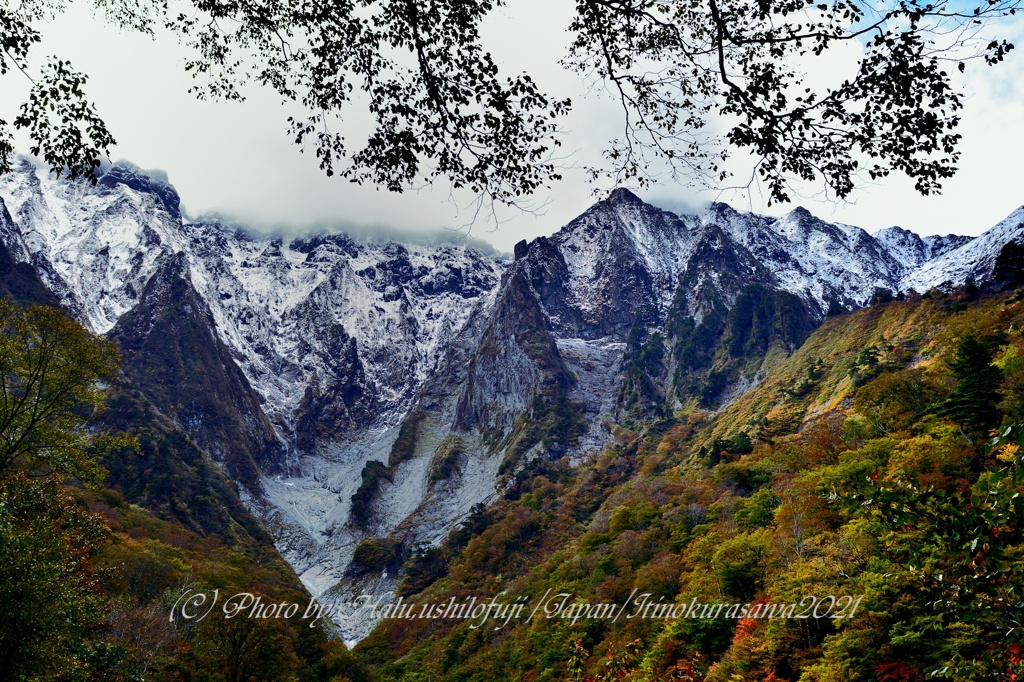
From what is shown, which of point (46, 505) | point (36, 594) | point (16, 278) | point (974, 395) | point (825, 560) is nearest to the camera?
point (36, 594)

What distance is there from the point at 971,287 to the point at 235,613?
104490mm

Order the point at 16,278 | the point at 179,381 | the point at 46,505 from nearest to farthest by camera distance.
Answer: the point at 46,505 → the point at 16,278 → the point at 179,381

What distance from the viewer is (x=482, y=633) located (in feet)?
184

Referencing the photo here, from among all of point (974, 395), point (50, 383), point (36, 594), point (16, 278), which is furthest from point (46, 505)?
point (16, 278)

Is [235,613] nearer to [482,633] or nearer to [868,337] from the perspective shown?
[482,633]

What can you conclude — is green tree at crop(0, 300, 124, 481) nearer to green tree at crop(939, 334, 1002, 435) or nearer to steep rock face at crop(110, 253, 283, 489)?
green tree at crop(939, 334, 1002, 435)

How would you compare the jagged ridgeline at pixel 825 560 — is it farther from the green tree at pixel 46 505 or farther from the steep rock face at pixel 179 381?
the steep rock face at pixel 179 381

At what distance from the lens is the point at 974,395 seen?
3130 cm

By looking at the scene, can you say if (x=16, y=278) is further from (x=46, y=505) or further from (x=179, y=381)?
(x=46, y=505)

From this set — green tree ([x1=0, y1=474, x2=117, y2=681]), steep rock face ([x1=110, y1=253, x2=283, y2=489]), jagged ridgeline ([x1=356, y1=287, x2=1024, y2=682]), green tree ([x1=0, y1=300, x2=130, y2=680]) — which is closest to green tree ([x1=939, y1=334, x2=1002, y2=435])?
jagged ridgeline ([x1=356, y1=287, x2=1024, y2=682])

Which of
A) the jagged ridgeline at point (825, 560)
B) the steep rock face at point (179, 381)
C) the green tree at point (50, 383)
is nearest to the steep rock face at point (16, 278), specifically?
the steep rock face at point (179, 381)

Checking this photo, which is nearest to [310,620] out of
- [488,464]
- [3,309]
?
[3,309]

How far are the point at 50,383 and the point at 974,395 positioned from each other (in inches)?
1725

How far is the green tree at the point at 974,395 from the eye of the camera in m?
30.6
